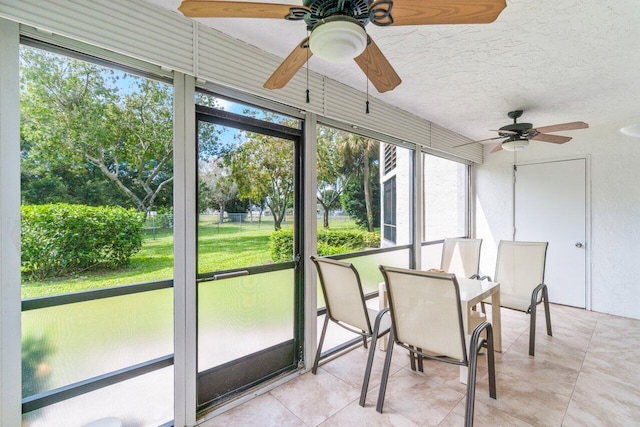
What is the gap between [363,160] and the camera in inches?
137

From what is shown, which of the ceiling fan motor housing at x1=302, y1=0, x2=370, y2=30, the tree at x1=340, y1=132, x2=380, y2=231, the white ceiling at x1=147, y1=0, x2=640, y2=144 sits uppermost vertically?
the white ceiling at x1=147, y1=0, x2=640, y2=144

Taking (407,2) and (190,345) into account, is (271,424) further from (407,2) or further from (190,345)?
(407,2)

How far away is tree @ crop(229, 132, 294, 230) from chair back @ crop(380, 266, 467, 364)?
1.08 metres

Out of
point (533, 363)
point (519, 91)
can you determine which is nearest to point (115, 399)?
point (533, 363)

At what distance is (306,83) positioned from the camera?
2.49 meters

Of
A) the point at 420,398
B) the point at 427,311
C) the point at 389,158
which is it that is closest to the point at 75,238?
the point at 427,311

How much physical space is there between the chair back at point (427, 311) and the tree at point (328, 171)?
114 centimetres

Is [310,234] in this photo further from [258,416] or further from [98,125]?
[98,125]

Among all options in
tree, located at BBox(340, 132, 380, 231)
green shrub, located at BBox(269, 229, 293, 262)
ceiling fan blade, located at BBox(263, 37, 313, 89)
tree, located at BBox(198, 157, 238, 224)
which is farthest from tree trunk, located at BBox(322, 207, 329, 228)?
ceiling fan blade, located at BBox(263, 37, 313, 89)

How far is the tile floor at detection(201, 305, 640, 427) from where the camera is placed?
1.96 m

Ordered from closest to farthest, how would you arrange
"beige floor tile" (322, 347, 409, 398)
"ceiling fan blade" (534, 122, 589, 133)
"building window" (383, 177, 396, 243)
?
"beige floor tile" (322, 347, 409, 398)
"ceiling fan blade" (534, 122, 589, 133)
"building window" (383, 177, 396, 243)

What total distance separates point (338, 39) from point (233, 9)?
450mm

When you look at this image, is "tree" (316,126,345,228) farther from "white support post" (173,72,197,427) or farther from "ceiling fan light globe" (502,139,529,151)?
"ceiling fan light globe" (502,139,529,151)

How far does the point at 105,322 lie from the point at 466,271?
3801mm
